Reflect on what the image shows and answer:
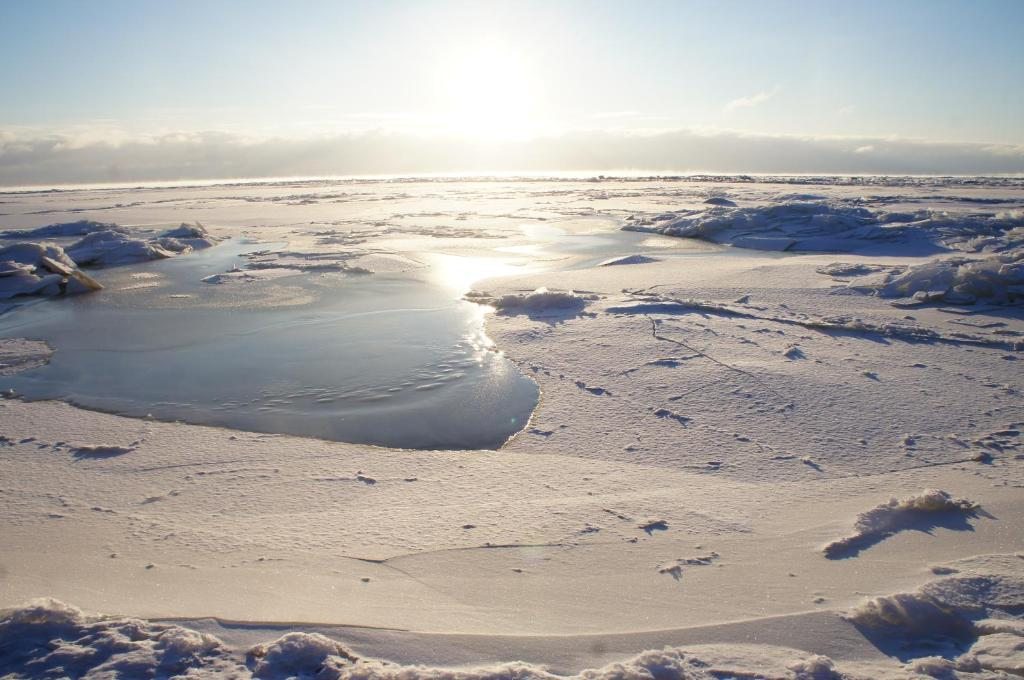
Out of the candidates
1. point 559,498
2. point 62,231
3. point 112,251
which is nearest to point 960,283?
point 559,498

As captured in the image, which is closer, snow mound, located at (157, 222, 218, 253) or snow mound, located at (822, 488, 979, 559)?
snow mound, located at (822, 488, 979, 559)

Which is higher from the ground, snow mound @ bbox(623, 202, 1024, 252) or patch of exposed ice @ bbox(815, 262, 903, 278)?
snow mound @ bbox(623, 202, 1024, 252)

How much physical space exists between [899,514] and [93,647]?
2.77m

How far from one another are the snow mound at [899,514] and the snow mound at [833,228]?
904cm

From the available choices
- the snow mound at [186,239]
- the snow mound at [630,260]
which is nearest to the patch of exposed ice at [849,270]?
the snow mound at [630,260]

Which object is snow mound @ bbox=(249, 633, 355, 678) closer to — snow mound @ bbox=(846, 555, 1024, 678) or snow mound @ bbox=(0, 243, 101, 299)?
snow mound @ bbox=(846, 555, 1024, 678)

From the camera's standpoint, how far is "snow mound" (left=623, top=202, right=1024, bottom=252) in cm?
1058

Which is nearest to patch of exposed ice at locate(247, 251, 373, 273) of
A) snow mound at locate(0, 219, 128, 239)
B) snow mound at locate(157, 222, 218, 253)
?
snow mound at locate(157, 222, 218, 253)

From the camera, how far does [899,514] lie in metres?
2.35

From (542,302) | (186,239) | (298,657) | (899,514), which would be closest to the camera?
(298,657)

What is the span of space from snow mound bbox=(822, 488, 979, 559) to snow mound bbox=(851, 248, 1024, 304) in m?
4.27

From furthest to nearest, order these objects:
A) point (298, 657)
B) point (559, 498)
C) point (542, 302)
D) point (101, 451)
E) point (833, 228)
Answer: point (833, 228), point (542, 302), point (101, 451), point (559, 498), point (298, 657)

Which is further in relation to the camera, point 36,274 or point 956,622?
point 36,274

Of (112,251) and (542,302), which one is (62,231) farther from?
(542,302)
